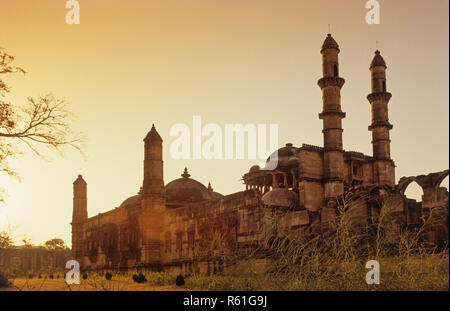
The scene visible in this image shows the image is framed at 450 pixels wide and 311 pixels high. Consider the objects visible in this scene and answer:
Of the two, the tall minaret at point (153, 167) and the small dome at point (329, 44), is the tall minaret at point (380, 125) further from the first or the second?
the tall minaret at point (153, 167)

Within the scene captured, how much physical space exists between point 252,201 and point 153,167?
5894 mm

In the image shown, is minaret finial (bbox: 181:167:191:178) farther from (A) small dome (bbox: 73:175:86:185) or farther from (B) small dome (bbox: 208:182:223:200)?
(A) small dome (bbox: 73:175:86:185)

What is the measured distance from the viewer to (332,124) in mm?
26781

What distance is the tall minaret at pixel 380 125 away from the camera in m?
29.8

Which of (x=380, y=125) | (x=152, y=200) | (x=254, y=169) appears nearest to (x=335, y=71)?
(x=380, y=125)

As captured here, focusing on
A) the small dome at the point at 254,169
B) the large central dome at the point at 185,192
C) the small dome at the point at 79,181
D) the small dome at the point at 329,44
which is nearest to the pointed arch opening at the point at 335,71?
the small dome at the point at 329,44

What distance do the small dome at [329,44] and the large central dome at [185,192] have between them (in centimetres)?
1116

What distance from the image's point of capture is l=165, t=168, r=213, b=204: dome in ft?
95.4

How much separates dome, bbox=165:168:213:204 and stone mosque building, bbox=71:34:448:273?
6cm

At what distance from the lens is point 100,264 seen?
2673cm

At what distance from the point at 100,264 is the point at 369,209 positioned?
Answer: 15658mm

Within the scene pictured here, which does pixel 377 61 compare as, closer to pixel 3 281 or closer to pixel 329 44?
pixel 329 44
